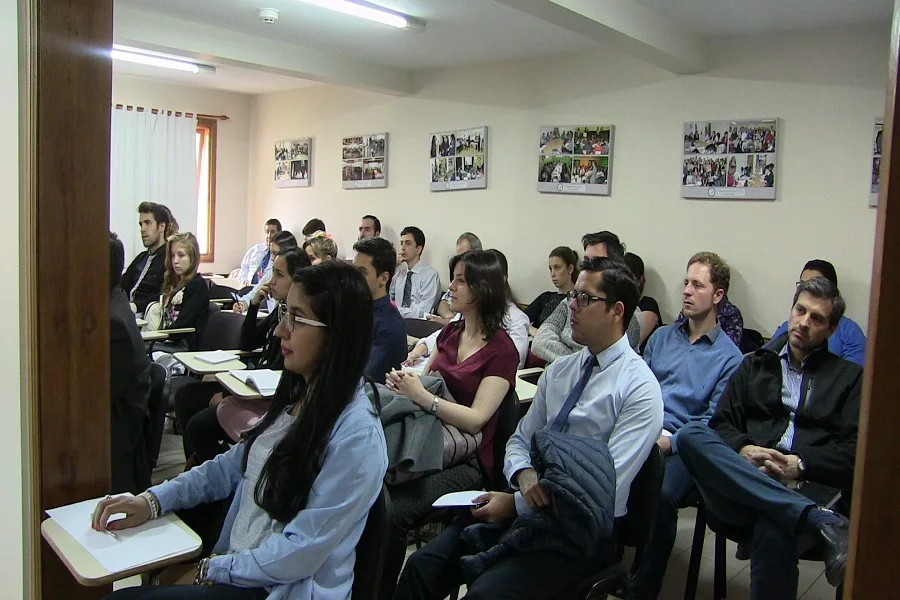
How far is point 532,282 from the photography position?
5797 mm

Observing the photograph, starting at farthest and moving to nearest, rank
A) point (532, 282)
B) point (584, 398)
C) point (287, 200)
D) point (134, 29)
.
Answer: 1. point (287, 200)
2. point (532, 282)
3. point (134, 29)
4. point (584, 398)

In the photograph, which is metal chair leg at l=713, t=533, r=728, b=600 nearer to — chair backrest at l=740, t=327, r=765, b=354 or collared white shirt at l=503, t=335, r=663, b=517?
collared white shirt at l=503, t=335, r=663, b=517

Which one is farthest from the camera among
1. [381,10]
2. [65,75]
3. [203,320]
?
[381,10]

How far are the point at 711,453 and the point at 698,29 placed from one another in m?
3.13

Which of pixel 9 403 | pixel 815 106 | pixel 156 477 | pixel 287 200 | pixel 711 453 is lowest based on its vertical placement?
pixel 156 477

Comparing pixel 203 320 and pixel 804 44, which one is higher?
pixel 804 44

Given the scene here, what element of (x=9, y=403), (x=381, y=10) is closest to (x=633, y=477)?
(x=9, y=403)

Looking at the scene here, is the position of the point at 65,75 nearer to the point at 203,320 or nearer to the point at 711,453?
the point at 711,453

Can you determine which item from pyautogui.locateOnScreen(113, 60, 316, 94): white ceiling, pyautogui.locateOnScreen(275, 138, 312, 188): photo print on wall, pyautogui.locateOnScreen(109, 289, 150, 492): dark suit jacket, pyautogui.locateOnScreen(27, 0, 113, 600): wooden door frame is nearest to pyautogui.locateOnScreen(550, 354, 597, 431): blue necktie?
pyautogui.locateOnScreen(27, 0, 113, 600): wooden door frame

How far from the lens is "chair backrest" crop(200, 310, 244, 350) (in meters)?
3.93

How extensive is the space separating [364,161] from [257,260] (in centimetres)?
191

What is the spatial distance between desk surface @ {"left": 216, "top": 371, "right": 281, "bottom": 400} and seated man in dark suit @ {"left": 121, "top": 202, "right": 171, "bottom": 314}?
2.14m

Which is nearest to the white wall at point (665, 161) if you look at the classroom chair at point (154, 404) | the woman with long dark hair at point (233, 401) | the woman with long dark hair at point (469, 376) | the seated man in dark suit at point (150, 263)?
the seated man in dark suit at point (150, 263)

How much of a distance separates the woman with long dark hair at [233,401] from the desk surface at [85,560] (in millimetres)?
1040
